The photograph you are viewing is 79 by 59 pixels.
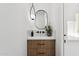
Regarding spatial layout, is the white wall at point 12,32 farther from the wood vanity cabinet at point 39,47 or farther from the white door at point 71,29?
the white door at point 71,29

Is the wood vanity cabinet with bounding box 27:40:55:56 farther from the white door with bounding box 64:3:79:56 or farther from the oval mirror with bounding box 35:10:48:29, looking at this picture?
the oval mirror with bounding box 35:10:48:29

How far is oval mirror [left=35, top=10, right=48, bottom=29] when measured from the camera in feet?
10.9

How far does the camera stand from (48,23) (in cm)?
332

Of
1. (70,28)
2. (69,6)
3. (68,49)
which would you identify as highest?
(69,6)

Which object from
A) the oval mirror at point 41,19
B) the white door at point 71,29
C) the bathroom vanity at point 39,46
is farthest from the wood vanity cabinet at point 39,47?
the oval mirror at point 41,19

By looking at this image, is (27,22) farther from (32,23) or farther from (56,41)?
(56,41)

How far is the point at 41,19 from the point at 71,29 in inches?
39.7

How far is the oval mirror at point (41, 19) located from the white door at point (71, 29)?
82 centimetres

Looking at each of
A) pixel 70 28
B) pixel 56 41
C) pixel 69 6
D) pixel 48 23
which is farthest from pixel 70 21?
pixel 48 23

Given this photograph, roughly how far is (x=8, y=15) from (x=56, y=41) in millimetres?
1254

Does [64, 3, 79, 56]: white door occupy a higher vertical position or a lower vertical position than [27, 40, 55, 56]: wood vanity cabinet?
higher


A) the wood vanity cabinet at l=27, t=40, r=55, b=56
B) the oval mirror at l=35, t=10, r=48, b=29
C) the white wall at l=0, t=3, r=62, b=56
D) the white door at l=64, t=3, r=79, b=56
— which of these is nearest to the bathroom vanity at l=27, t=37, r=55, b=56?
the wood vanity cabinet at l=27, t=40, r=55, b=56

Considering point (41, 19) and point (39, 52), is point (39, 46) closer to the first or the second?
point (39, 52)

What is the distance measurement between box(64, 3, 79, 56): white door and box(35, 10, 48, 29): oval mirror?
32.5 inches
